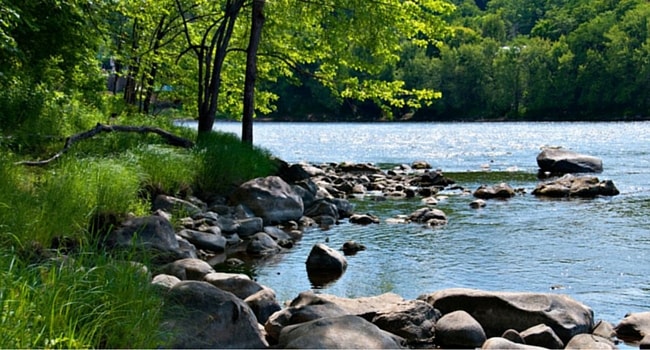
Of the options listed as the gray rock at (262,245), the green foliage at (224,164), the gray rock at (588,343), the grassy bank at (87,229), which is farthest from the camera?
the green foliage at (224,164)

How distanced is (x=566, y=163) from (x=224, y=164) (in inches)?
680

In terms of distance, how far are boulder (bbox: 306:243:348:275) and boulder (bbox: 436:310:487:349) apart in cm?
320

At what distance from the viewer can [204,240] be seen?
11.9 metres

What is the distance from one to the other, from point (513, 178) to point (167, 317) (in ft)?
74.4

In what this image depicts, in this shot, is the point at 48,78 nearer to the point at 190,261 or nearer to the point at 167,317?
the point at 190,261

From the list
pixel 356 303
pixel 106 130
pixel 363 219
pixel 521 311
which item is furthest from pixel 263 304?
pixel 363 219

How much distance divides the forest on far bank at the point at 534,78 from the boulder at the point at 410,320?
290 feet

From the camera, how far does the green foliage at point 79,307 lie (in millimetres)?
4262

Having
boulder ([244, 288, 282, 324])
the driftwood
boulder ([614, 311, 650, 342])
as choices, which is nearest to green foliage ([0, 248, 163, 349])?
boulder ([244, 288, 282, 324])

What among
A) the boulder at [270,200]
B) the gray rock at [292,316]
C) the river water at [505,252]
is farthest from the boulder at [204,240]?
the gray rock at [292,316]

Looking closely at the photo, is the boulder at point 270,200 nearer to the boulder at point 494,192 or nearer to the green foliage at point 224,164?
the green foliage at point 224,164

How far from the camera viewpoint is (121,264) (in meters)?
5.72

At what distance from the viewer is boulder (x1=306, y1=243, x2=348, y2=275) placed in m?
10.6

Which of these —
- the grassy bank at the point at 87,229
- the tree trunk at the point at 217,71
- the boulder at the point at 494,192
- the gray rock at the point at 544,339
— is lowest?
the boulder at the point at 494,192
